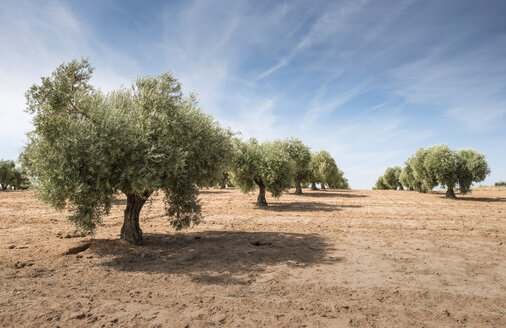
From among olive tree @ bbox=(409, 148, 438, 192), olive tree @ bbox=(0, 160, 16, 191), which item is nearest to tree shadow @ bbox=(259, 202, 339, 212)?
olive tree @ bbox=(409, 148, 438, 192)

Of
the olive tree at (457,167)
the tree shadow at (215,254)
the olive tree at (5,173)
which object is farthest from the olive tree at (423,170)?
the olive tree at (5,173)

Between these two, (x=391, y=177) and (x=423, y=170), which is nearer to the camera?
(x=423, y=170)

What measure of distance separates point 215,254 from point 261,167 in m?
16.6

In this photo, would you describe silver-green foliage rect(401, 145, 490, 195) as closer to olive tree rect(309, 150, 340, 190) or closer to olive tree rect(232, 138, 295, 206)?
olive tree rect(309, 150, 340, 190)

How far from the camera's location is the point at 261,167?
28.0 m

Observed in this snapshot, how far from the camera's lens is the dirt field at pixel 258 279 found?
6.31m

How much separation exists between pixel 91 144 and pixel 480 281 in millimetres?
14387

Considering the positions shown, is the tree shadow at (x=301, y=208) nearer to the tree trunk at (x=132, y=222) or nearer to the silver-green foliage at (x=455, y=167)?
the tree trunk at (x=132, y=222)

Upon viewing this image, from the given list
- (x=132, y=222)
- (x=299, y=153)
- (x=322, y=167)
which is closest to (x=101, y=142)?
(x=132, y=222)

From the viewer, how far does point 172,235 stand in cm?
1582

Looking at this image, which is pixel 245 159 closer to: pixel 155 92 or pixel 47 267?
pixel 155 92

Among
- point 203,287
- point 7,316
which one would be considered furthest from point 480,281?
point 7,316

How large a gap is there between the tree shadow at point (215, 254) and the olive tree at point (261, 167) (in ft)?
42.8

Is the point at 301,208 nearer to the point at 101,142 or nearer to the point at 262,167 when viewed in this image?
the point at 262,167
